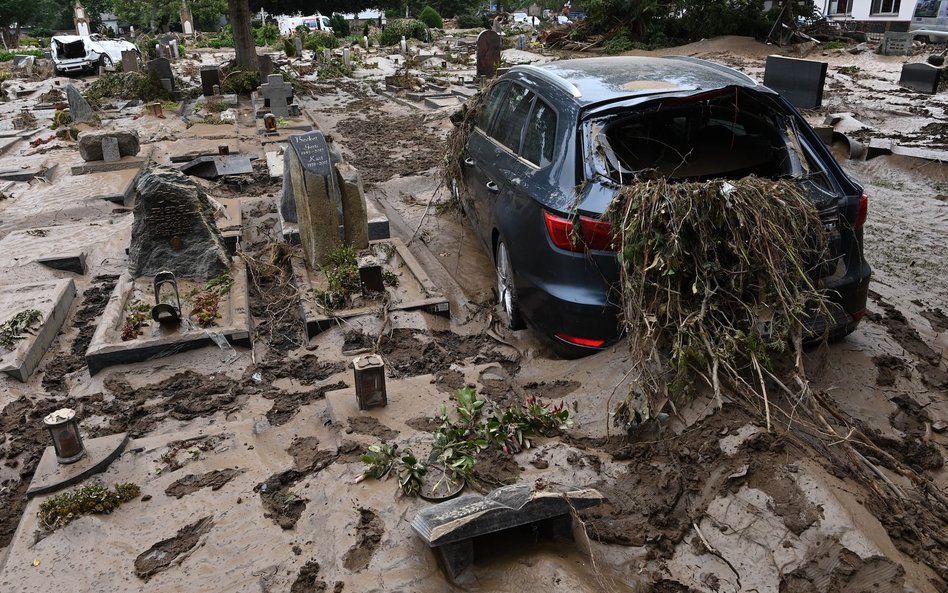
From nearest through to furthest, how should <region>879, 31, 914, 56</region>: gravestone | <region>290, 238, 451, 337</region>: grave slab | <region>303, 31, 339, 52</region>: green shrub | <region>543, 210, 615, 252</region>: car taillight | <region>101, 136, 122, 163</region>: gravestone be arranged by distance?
1. <region>543, 210, 615, 252</region>: car taillight
2. <region>290, 238, 451, 337</region>: grave slab
3. <region>101, 136, 122, 163</region>: gravestone
4. <region>879, 31, 914, 56</region>: gravestone
5. <region>303, 31, 339, 52</region>: green shrub

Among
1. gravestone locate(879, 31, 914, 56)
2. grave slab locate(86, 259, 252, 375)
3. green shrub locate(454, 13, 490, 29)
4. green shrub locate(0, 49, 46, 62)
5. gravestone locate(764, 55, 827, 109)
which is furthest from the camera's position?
green shrub locate(454, 13, 490, 29)

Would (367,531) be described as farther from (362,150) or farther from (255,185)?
(362,150)

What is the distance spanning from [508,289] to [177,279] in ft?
10.6

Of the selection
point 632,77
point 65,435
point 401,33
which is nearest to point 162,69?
point 632,77

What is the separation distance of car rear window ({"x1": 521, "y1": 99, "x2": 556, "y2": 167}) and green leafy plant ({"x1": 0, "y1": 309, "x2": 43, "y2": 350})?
4096 mm

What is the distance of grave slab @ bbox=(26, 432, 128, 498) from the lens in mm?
3721

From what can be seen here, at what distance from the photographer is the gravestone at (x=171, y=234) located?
6555 mm

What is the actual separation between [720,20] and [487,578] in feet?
98.2

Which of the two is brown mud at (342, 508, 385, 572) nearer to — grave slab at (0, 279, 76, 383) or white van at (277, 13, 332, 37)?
grave slab at (0, 279, 76, 383)

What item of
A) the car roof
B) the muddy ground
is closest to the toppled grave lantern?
the muddy ground

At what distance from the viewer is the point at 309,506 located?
3482 millimetres

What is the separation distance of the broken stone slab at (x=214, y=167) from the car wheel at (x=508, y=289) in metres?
6.64

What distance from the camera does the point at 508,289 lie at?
5.45m

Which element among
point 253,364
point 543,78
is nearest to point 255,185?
point 253,364
